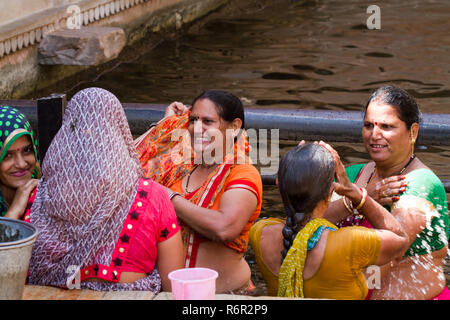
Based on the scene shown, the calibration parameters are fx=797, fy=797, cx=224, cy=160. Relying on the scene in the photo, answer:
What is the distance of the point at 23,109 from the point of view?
13.5 feet

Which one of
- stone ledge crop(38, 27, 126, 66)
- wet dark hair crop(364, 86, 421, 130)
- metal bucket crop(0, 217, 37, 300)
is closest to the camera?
metal bucket crop(0, 217, 37, 300)

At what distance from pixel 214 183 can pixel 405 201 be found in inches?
31.8

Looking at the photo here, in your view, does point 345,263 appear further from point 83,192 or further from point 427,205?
point 83,192

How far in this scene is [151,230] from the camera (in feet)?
9.55

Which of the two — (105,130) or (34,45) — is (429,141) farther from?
(34,45)

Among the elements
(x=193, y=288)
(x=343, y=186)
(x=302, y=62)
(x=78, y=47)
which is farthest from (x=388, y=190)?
(x=302, y=62)

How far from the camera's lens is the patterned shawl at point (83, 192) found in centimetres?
279

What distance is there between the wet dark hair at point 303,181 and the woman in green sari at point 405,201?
1.37 feet

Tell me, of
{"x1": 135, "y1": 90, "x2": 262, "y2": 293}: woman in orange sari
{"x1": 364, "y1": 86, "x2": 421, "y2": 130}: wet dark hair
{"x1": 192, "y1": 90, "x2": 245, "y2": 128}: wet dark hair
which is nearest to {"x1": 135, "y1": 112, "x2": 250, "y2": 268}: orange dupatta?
{"x1": 135, "y1": 90, "x2": 262, "y2": 293}: woman in orange sari

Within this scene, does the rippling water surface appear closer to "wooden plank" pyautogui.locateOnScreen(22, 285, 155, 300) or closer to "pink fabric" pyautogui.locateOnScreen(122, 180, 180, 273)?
"pink fabric" pyautogui.locateOnScreen(122, 180, 180, 273)

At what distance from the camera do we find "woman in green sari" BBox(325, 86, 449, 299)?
3.14 metres

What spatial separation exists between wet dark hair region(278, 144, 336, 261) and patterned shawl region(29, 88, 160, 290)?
1.83 ft

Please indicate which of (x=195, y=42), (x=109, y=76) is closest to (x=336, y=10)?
(x=195, y=42)

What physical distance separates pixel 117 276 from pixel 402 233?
3.50ft
